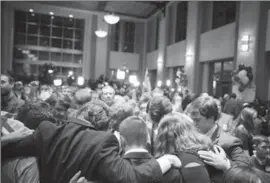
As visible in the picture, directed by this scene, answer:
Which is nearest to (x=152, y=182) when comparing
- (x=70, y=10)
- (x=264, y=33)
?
(x=264, y=33)

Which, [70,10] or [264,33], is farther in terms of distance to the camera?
[70,10]

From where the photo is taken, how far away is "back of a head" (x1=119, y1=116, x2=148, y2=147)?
62.5 inches

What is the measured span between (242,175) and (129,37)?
18.8 metres

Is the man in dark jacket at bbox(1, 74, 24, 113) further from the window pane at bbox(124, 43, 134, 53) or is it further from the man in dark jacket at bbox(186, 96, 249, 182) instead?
the window pane at bbox(124, 43, 134, 53)

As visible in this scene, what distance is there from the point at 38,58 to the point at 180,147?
1871 centimetres

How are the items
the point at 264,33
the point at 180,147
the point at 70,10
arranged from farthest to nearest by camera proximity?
the point at 70,10, the point at 264,33, the point at 180,147

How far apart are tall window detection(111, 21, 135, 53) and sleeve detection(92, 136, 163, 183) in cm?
1790

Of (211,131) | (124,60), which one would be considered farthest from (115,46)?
(211,131)

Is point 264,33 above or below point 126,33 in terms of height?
below

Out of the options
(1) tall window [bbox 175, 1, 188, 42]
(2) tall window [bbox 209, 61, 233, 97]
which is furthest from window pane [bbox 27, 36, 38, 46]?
(2) tall window [bbox 209, 61, 233, 97]

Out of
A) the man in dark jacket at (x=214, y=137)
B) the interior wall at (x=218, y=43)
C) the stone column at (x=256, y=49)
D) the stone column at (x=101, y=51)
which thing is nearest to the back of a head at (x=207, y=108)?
the man in dark jacket at (x=214, y=137)

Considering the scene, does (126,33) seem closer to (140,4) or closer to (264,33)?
(140,4)

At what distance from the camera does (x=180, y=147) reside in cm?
157

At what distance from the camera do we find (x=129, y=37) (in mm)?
19531
